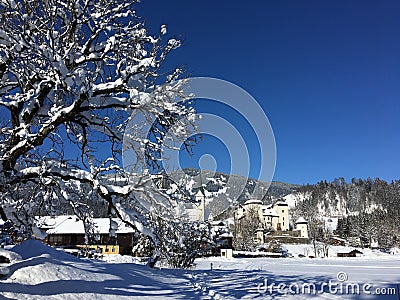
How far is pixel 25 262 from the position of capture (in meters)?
6.14

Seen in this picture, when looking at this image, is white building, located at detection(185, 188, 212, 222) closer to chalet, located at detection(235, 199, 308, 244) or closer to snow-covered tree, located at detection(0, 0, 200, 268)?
snow-covered tree, located at detection(0, 0, 200, 268)

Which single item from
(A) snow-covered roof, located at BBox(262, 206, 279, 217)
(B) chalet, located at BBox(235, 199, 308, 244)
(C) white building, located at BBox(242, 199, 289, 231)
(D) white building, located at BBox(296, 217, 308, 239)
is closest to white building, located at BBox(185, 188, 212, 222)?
(B) chalet, located at BBox(235, 199, 308, 244)

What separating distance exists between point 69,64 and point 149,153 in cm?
228

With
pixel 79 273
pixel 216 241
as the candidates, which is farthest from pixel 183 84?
pixel 216 241

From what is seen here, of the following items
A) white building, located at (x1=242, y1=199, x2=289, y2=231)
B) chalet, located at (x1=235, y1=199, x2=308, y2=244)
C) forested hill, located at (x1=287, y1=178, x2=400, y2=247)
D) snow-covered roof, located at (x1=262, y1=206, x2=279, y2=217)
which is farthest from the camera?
snow-covered roof, located at (x1=262, y1=206, x2=279, y2=217)

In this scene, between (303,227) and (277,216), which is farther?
(277,216)

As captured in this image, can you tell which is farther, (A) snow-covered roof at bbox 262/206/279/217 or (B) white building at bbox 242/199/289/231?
(A) snow-covered roof at bbox 262/206/279/217

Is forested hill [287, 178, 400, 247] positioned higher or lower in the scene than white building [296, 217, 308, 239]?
higher

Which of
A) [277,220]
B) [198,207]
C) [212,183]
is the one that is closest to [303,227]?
[277,220]

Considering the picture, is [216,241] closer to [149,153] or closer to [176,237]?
[176,237]

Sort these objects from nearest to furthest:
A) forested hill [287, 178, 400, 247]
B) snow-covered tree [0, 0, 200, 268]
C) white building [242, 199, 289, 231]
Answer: snow-covered tree [0, 0, 200, 268] < forested hill [287, 178, 400, 247] < white building [242, 199, 289, 231]

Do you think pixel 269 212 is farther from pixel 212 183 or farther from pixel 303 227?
pixel 212 183

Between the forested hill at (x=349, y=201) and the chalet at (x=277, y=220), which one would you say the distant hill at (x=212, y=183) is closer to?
the forested hill at (x=349, y=201)

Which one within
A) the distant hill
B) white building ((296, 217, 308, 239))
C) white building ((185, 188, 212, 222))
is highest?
the distant hill
